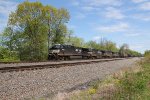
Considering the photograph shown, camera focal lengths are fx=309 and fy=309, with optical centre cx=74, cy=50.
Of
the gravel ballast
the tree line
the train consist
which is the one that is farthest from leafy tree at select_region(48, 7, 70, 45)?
the gravel ballast

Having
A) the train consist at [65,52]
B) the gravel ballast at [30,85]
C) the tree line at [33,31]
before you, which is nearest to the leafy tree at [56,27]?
the tree line at [33,31]

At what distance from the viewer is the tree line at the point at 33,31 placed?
60.8 meters

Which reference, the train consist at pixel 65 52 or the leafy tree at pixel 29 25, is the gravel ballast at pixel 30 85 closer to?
the train consist at pixel 65 52

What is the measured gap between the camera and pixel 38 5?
66.8 meters

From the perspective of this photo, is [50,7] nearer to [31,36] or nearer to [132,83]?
[31,36]

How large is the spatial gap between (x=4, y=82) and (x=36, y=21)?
49510 mm

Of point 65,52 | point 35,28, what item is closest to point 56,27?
point 35,28

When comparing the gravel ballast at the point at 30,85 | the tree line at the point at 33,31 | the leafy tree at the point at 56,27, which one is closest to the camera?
the gravel ballast at the point at 30,85

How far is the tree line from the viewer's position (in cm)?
6080

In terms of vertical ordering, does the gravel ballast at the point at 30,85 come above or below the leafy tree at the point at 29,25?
below

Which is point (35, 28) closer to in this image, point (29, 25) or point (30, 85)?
point (29, 25)

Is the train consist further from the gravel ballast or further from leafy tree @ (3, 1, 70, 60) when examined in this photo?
the gravel ballast

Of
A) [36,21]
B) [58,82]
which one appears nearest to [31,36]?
[36,21]

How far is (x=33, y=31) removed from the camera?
63500mm
